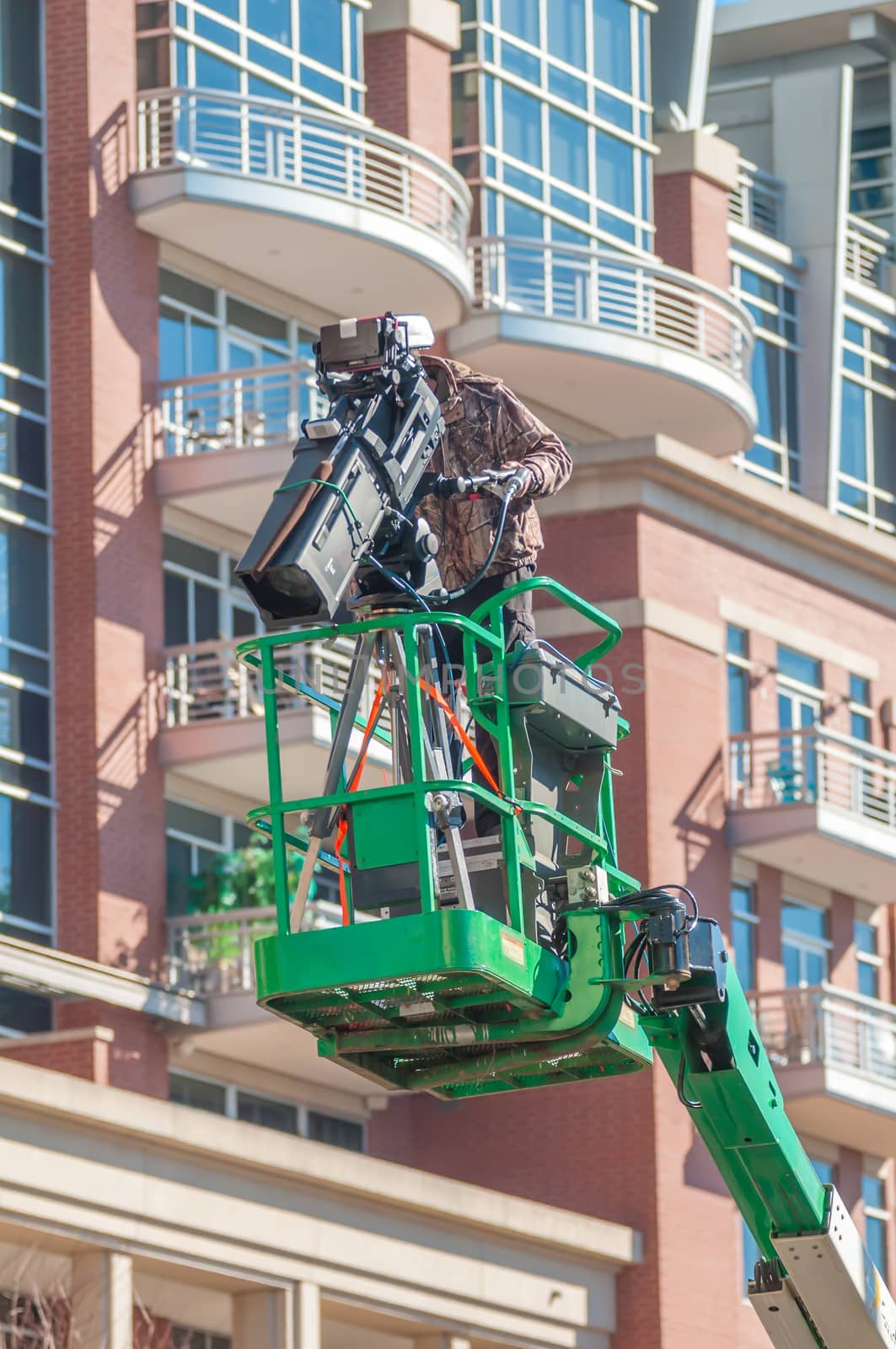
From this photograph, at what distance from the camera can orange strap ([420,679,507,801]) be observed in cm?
1229

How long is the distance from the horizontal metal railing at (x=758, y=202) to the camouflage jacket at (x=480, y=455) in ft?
112

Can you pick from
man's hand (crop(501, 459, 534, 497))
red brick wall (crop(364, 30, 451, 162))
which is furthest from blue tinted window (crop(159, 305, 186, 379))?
man's hand (crop(501, 459, 534, 497))

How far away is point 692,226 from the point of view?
44.2m

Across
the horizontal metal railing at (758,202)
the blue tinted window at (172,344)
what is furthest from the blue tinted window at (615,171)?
the blue tinted window at (172,344)

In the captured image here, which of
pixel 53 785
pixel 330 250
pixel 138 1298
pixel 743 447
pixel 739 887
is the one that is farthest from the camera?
pixel 743 447

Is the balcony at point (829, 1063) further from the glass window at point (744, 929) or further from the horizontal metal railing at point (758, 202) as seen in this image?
the horizontal metal railing at point (758, 202)

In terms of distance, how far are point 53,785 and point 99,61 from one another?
25.6 feet

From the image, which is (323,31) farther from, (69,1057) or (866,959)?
(866,959)

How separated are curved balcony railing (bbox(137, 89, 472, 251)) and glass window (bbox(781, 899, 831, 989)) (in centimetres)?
925

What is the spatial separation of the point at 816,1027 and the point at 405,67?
41.2 feet

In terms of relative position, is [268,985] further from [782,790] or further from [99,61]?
[782,790]

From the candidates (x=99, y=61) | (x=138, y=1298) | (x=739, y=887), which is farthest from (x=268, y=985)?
(x=739, y=887)

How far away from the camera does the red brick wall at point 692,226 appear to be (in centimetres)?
4406

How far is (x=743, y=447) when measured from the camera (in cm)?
4238
